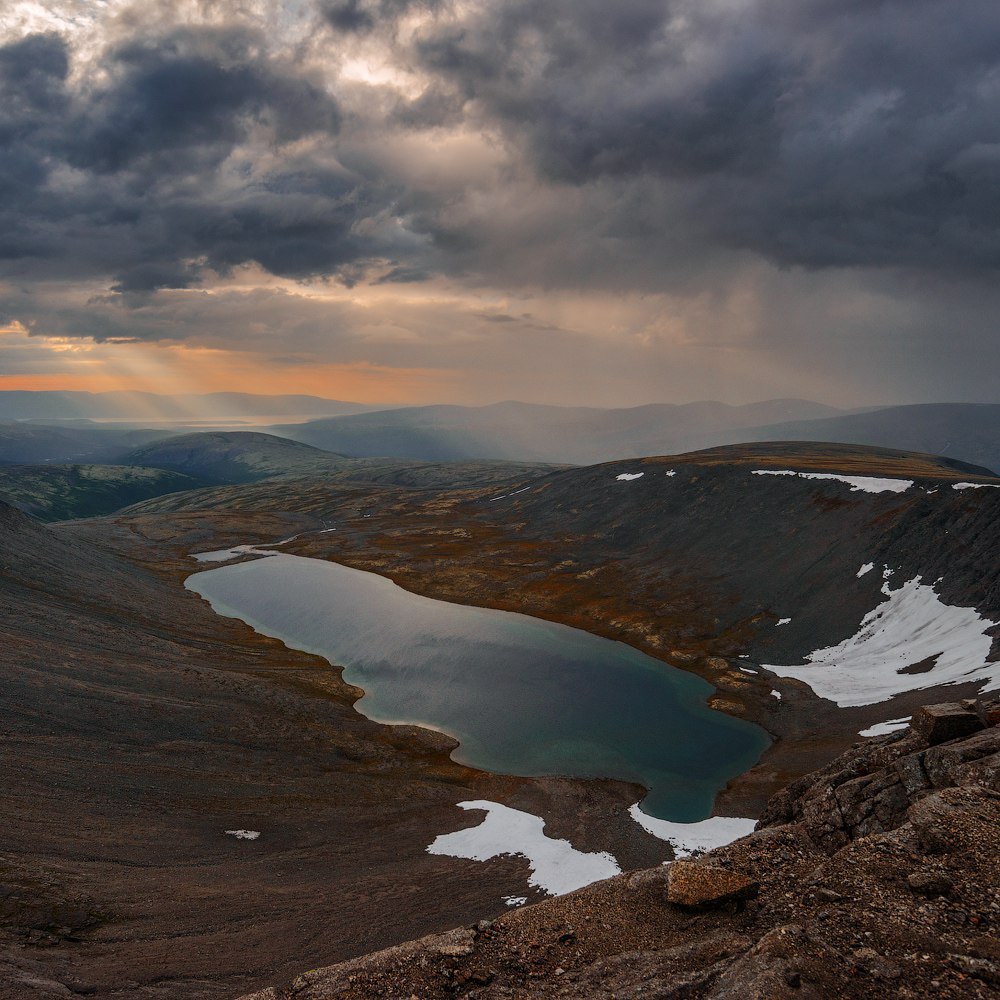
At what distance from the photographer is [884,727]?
56938mm

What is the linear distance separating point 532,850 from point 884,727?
3683 centimetres

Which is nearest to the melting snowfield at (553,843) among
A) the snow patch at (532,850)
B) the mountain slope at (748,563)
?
the snow patch at (532,850)

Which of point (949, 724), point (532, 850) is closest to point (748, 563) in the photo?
point (532, 850)

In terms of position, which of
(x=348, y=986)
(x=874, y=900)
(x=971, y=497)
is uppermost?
(x=971, y=497)

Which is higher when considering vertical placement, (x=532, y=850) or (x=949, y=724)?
(x=949, y=724)

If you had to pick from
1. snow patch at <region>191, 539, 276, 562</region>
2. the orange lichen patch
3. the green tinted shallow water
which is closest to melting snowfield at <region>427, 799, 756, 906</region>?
the green tinted shallow water

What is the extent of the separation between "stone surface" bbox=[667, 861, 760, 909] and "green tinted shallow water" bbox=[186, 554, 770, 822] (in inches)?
1342

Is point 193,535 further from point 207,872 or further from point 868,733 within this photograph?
point 868,733

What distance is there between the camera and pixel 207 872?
35688 mm

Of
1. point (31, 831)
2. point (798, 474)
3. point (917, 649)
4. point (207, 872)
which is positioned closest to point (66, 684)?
point (31, 831)

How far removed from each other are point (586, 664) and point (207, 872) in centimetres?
5693

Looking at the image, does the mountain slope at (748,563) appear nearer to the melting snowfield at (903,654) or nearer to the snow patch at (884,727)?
the melting snowfield at (903,654)

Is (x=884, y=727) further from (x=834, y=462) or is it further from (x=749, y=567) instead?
(x=834, y=462)

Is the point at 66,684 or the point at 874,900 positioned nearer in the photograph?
the point at 874,900
